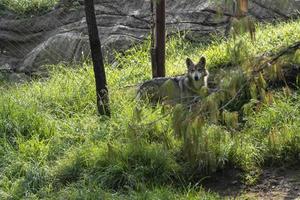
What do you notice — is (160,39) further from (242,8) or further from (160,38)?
(242,8)

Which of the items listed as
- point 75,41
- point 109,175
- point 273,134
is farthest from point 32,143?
point 75,41

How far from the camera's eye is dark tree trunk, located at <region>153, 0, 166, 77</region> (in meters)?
8.12

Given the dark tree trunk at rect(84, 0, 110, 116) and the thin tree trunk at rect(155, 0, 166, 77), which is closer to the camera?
the dark tree trunk at rect(84, 0, 110, 116)

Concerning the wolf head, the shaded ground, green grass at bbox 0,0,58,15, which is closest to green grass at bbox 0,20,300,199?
the shaded ground

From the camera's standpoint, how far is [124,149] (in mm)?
6152

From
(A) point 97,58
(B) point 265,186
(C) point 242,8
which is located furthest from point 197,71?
(C) point 242,8

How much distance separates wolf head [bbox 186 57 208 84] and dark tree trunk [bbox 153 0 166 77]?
1.69 feet

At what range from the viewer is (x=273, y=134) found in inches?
229

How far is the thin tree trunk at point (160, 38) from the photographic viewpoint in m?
8.12

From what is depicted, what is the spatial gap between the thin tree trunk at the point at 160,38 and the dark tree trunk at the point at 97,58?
4.17ft

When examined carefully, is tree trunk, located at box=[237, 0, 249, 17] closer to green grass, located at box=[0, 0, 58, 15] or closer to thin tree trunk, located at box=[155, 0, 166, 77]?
thin tree trunk, located at box=[155, 0, 166, 77]

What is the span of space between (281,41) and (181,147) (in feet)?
11.4

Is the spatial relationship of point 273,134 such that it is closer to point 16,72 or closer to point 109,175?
point 109,175

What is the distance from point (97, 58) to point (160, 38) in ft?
4.62
